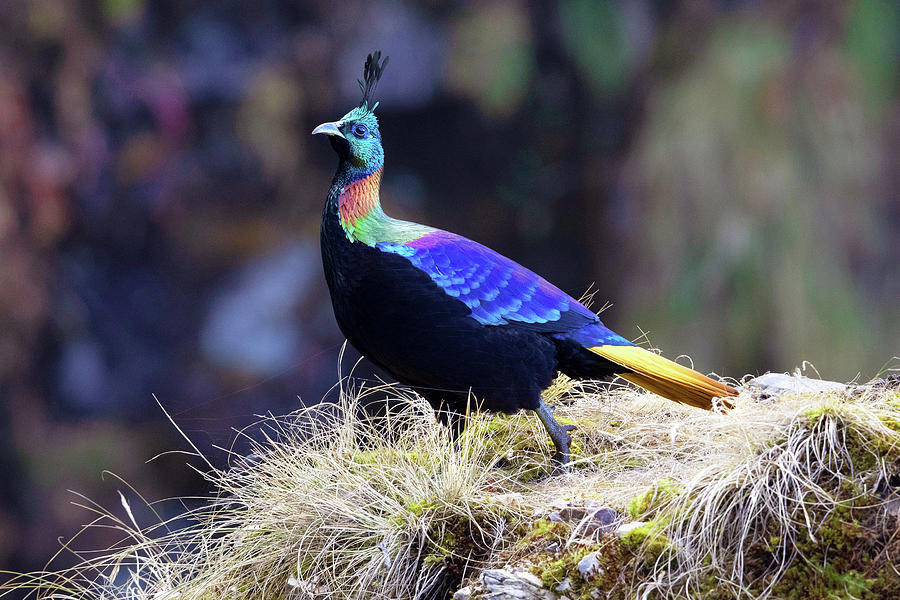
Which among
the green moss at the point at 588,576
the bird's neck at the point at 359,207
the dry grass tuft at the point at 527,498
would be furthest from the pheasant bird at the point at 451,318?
the green moss at the point at 588,576

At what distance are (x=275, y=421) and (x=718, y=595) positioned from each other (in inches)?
57.0

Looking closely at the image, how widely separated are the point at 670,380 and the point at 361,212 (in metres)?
1.01

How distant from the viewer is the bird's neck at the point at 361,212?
2541mm

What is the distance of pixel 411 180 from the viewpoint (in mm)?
5031

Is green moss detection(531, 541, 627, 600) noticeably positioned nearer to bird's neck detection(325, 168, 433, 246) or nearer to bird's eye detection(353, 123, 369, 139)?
bird's neck detection(325, 168, 433, 246)

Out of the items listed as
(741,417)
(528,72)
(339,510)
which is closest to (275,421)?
(339,510)

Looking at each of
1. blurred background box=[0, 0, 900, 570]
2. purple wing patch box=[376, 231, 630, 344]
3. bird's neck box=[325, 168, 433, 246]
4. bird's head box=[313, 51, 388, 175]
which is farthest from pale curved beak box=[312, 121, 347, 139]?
blurred background box=[0, 0, 900, 570]

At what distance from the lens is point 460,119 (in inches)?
201

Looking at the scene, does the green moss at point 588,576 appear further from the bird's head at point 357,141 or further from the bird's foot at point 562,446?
the bird's head at point 357,141

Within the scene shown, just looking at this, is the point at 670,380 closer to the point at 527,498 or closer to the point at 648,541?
the point at 527,498

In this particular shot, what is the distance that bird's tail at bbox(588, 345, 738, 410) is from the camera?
8.12 feet

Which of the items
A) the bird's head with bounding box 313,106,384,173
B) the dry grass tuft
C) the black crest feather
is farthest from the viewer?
the black crest feather

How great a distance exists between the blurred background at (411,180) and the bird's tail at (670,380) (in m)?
A: 2.31

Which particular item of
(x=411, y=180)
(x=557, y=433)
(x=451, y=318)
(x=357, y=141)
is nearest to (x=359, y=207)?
(x=357, y=141)
